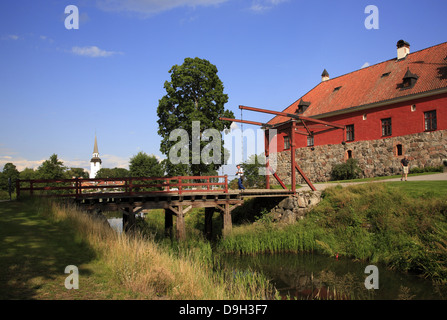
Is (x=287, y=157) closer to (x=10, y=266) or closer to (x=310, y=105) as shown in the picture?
(x=310, y=105)

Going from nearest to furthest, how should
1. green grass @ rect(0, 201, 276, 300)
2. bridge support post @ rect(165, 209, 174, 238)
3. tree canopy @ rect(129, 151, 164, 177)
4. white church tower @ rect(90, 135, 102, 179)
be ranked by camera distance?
1. green grass @ rect(0, 201, 276, 300)
2. bridge support post @ rect(165, 209, 174, 238)
3. tree canopy @ rect(129, 151, 164, 177)
4. white church tower @ rect(90, 135, 102, 179)

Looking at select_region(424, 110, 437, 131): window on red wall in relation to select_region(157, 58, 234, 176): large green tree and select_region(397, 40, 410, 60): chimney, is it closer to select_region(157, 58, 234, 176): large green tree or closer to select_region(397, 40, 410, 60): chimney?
select_region(397, 40, 410, 60): chimney

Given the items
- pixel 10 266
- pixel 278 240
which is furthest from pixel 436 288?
pixel 10 266

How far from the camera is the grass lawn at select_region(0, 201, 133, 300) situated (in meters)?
6.05

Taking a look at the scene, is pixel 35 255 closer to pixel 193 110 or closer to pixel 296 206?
pixel 296 206

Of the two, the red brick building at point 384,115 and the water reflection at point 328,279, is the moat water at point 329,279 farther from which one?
the red brick building at point 384,115

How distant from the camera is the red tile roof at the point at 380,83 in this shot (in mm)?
24083

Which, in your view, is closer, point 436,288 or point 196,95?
point 436,288

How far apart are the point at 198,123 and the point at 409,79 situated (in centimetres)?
1698

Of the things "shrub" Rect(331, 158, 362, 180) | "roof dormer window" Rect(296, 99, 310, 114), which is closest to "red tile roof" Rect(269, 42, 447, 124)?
"roof dormer window" Rect(296, 99, 310, 114)

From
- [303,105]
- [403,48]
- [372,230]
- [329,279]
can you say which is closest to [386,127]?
[403,48]

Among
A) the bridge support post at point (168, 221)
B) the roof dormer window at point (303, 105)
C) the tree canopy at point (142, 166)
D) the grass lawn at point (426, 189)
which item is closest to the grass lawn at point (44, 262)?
the bridge support post at point (168, 221)

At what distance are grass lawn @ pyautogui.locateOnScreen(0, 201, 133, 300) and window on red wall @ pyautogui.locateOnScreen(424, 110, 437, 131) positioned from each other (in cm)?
2377
